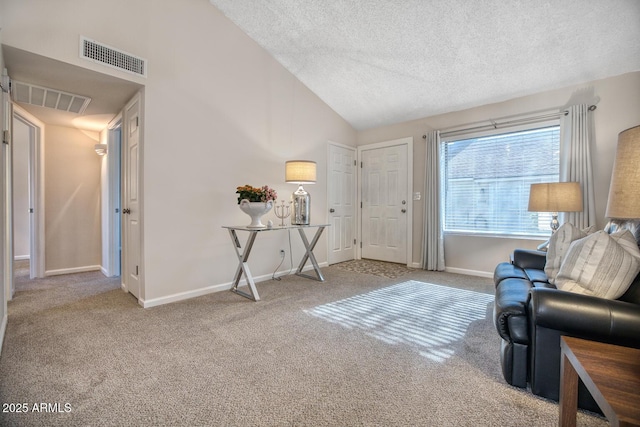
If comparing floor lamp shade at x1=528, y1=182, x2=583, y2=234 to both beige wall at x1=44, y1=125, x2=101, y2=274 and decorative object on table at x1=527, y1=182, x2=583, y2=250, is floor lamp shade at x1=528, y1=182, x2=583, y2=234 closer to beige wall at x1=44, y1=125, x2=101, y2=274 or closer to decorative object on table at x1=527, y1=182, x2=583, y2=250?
decorative object on table at x1=527, y1=182, x2=583, y2=250

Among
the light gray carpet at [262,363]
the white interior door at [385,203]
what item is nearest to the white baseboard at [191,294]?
the light gray carpet at [262,363]

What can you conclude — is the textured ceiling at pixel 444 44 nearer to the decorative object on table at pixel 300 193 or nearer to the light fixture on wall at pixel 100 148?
the decorative object on table at pixel 300 193

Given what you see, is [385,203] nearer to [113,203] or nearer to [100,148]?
[113,203]

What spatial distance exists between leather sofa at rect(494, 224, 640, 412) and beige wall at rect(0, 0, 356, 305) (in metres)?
2.79

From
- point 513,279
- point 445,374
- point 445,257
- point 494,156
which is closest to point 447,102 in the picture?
point 494,156

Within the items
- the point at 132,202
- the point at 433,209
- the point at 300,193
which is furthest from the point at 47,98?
the point at 433,209

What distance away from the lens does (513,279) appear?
2146mm

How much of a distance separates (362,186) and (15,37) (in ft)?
14.5

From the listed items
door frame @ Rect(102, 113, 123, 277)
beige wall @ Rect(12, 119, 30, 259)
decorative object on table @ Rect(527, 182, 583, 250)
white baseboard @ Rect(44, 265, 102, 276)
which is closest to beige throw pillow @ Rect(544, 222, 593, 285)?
decorative object on table @ Rect(527, 182, 583, 250)

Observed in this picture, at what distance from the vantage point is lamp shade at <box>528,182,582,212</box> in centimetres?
287

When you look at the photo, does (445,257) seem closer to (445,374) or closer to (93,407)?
(445,374)

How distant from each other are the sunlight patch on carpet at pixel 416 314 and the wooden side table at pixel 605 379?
812 millimetres

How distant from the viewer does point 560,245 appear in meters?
2.15

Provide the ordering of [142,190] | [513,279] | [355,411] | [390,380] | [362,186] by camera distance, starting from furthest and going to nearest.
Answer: [362,186]
[142,190]
[513,279]
[390,380]
[355,411]
